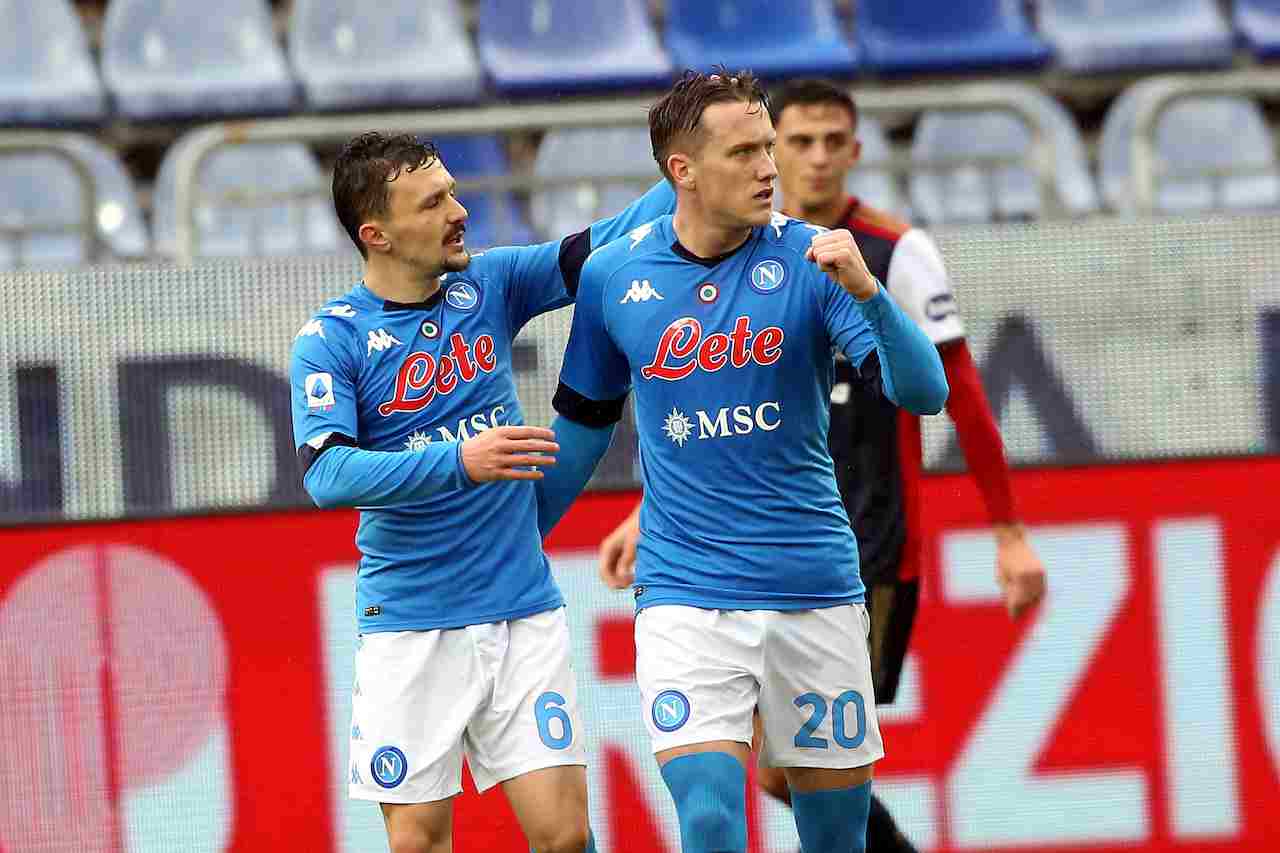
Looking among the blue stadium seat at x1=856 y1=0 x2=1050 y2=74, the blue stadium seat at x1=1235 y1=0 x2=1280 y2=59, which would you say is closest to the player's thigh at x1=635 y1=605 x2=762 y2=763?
the blue stadium seat at x1=856 y1=0 x2=1050 y2=74

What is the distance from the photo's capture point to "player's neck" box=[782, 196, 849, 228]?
15.3ft

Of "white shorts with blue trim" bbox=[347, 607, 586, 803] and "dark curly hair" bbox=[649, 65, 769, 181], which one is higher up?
"dark curly hair" bbox=[649, 65, 769, 181]

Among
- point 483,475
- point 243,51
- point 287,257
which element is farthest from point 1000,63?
point 483,475

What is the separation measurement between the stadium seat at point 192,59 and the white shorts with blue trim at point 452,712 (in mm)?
5052

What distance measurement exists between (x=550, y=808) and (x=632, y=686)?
159cm

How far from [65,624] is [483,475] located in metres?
2.31

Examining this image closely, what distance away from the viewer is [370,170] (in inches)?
154

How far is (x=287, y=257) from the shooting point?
5.39 metres

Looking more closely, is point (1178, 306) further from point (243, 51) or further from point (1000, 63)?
point (243, 51)

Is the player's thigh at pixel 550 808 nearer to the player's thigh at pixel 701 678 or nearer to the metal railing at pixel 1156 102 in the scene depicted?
the player's thigh at pixel 701 678

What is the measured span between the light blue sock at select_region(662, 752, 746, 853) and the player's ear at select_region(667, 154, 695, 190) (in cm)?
116

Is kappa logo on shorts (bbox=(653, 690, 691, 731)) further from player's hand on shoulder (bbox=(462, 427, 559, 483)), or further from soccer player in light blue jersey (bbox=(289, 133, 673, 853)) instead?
player's hand on shoulder (bbox=(462, 427, 559, 483))

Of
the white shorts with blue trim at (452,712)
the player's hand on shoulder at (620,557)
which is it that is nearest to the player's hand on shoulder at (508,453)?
the white shorts with blue trim at (452,712)

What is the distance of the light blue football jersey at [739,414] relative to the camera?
3648mm
